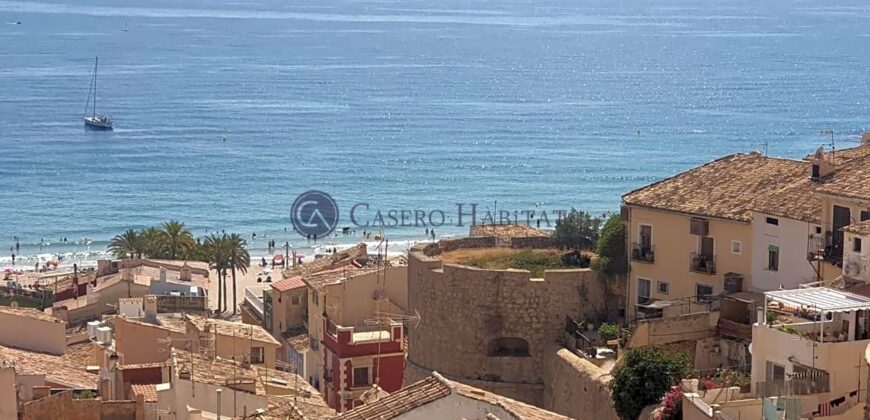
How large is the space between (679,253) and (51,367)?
12.2 metres

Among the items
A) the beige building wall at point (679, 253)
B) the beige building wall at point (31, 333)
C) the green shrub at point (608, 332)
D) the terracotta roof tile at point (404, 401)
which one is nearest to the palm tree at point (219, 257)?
the beige building wall at point (31, 333)

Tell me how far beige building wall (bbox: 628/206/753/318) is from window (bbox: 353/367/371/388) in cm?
539

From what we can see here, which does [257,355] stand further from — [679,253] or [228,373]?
[679,253]

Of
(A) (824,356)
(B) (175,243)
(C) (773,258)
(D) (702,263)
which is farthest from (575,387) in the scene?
(B) (175,243)

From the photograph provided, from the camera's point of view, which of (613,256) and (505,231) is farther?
(505,231)

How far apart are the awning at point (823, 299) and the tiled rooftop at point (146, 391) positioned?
8767 mm

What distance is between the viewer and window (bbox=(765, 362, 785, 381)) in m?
22.2

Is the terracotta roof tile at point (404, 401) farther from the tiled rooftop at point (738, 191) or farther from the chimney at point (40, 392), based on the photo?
the tiled rooftop at point (738, 191)

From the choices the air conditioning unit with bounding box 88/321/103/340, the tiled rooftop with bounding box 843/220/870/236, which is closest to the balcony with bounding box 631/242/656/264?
the tiled rooftop with bounding box 843/220/870/236

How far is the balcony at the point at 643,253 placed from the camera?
33.2 m

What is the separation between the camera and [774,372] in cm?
2238

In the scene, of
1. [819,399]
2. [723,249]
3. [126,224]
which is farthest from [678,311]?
[126,224]

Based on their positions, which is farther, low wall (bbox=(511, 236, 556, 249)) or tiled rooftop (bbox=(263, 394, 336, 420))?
low wall (bbox=(511, 236, 556, 249))

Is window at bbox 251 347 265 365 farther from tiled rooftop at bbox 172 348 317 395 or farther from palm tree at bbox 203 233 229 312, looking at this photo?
palm tree at bbox 203 233 229 312
